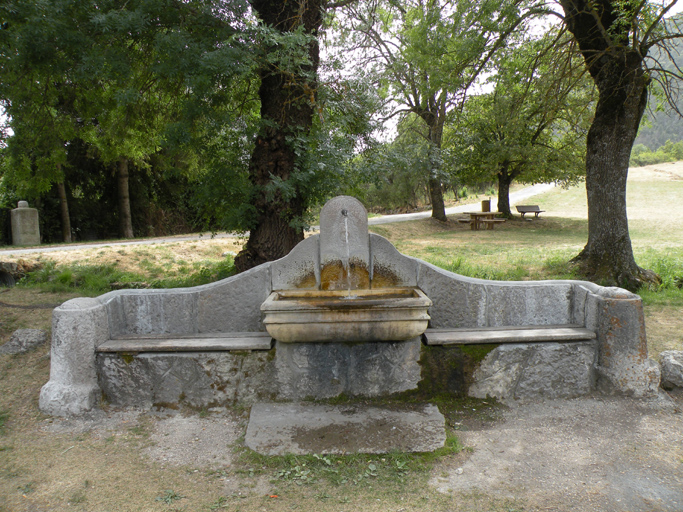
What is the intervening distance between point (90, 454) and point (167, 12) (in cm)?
549

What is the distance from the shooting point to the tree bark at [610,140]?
7424 mm

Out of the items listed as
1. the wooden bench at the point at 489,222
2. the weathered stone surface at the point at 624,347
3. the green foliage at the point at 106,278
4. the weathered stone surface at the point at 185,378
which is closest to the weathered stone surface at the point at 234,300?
the weathered stone surface at the point at 185,378

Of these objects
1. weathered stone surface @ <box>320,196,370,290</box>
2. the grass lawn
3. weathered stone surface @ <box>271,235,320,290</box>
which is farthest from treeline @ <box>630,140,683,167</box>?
weathered stone surface @ <box>271,235,320,290</box>

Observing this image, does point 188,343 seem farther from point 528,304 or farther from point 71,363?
point 528,304

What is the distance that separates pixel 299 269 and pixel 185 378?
4.44ft

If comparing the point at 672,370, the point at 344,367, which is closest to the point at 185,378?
the point at 344,367

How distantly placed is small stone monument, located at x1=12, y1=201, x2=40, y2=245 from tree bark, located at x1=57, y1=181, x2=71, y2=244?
1346mm

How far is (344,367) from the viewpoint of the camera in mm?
4062

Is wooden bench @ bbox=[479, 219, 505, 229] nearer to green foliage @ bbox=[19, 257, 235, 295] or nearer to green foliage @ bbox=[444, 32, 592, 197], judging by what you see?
green foliage @ bbox=[444, 32, 592, 197]

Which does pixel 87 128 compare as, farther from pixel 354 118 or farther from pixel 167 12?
pixel 354 118

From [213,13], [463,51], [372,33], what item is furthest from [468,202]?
[213,13]

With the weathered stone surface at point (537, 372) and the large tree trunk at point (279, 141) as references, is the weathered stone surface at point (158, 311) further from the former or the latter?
the large tree trunk at point (279, 141)

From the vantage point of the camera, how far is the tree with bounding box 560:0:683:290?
24.2 ft

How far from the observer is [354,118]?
7.81 meters
